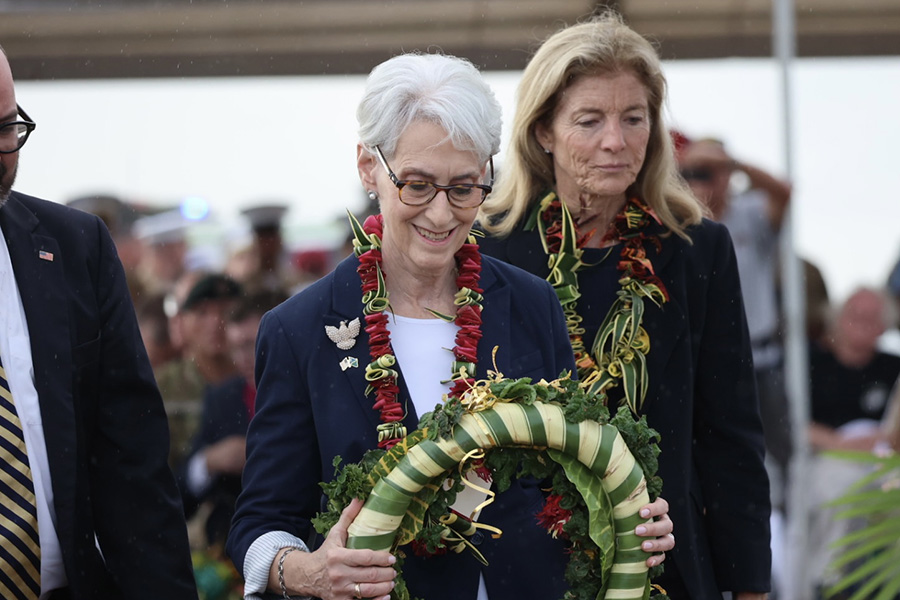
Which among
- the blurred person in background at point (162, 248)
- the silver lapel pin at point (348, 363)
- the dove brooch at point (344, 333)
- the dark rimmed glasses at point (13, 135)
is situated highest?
the dark rimmed glasses at point (13, 135)

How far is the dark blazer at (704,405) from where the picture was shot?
3.54m

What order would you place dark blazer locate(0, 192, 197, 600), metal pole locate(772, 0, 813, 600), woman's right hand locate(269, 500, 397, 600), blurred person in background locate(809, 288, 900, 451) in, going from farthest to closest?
blurred person in background locate(809, 288, 900, 451) < metal pole locate(772, 0, 813, 600) < dark blazer locate(0, 192, 197, 600) < woman's right hand locate(269, 500, 397, 600)

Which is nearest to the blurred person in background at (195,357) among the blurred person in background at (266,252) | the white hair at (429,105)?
the blurred person in background at (266,252)

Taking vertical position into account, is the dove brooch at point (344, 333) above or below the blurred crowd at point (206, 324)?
above

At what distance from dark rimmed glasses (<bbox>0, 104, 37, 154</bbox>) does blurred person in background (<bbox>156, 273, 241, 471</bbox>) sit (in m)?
3.52

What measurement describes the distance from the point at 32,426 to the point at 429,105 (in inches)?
46.7

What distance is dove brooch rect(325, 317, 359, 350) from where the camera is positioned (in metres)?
2.80

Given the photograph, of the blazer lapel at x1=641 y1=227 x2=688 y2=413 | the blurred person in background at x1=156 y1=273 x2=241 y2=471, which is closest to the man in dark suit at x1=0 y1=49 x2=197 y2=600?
the blazer lapel at x1=641 y1=227 x2=688 y2=413

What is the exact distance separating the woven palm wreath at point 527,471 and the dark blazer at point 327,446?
0.48 feet

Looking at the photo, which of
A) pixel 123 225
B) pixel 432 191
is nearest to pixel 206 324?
pixel 123 225

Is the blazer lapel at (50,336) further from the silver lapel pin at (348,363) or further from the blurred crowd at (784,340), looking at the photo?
the blurred crowd at (784,340)

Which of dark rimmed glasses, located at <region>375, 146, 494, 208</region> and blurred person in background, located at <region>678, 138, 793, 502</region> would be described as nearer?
dark rimmed glasses, located at <region>375, 146, 494, 208</region>

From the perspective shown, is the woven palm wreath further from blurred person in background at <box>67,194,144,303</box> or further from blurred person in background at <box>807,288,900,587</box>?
blurred person in background at <box>67,194,144,303</box>

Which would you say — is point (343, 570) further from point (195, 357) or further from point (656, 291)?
point (195, 357)
